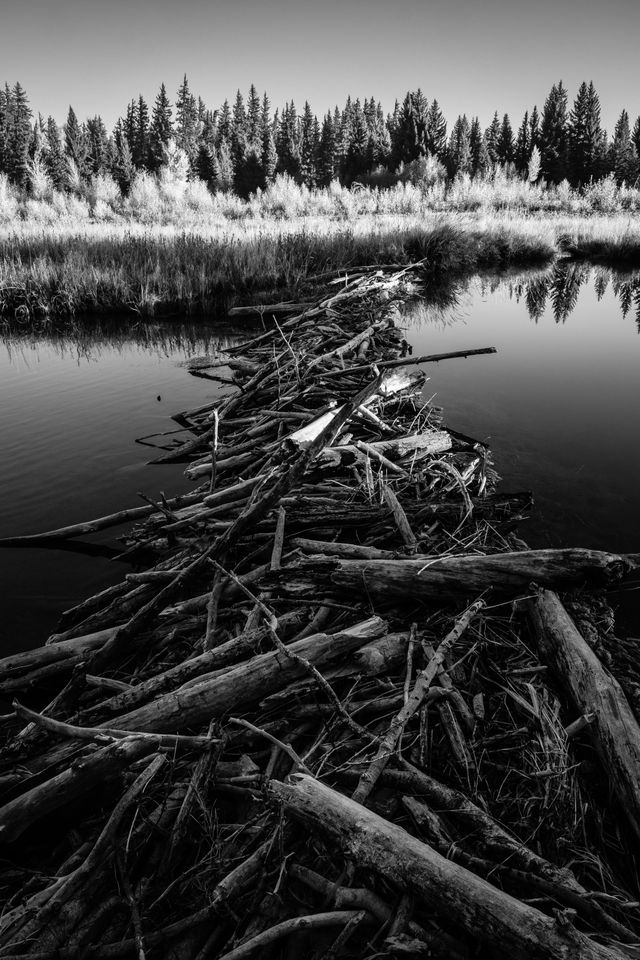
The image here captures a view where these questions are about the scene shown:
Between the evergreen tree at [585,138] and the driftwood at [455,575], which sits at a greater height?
the evergreen tree at [585,138]

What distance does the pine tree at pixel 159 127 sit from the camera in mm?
75275

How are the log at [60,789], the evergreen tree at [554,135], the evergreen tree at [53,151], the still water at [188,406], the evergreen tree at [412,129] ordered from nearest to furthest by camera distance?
the log at [60,789]
the still water at [188,406]
the evergreen tree at [53,151]
the evergreen tree at [554,135]
the evergreen tree at [412,129]

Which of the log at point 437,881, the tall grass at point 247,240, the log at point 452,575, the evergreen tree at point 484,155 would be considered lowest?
the log at point 437,881

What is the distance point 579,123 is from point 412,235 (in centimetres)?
6879

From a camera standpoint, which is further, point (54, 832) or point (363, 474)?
point (363, 474)

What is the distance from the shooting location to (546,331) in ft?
34.6

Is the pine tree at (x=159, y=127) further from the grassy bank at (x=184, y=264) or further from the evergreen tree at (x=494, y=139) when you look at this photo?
the grassy bank at (x=184, y=264)

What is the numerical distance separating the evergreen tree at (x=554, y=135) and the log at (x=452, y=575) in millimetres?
78495

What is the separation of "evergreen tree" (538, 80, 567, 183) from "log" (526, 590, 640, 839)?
78.7 meters

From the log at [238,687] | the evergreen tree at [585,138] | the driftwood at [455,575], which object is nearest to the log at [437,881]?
the log at [238,687]

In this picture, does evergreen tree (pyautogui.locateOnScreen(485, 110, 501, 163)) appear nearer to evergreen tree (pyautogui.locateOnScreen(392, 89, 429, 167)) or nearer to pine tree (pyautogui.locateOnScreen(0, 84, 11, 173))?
evergreen tree (pyautogui.locateOnScreen(392, 89, 429, 167))

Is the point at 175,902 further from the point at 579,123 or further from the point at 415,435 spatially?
the point at 579,123

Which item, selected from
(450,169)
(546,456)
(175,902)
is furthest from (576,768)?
(450,169)

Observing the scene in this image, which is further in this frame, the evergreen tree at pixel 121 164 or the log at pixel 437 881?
the evergreen tree at pixel 121 164
